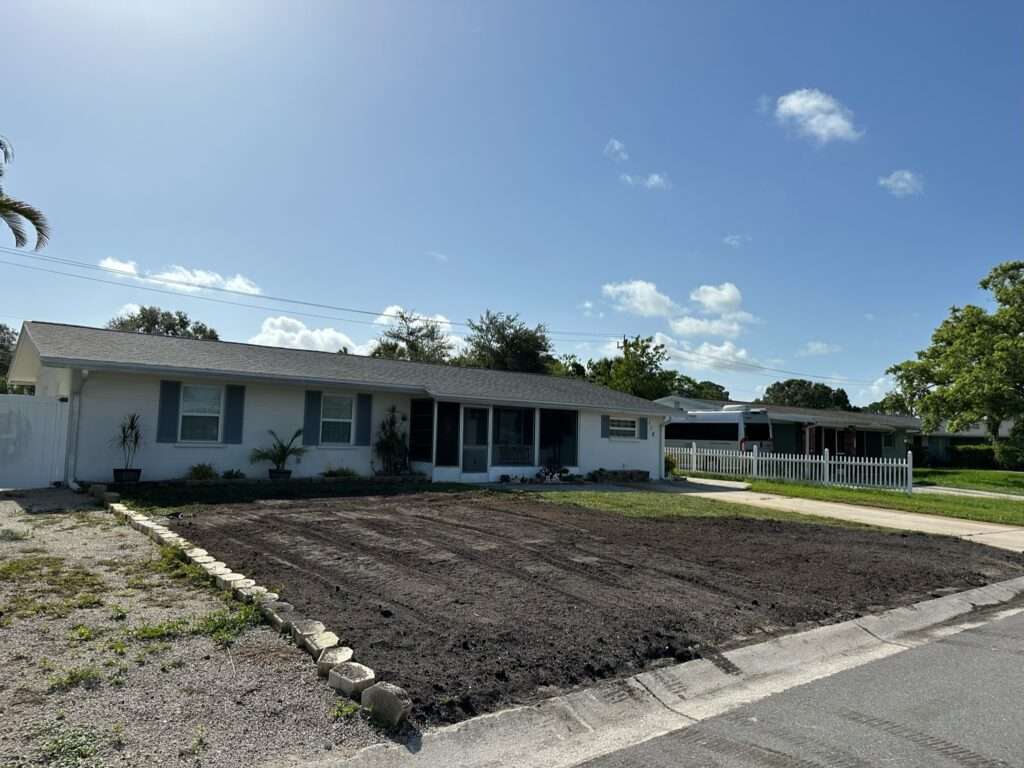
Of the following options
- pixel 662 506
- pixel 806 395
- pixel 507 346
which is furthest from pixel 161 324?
pixel 806 395

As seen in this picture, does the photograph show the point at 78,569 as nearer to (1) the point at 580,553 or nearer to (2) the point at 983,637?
(1) the point at 580,553

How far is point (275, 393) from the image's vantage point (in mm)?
15500

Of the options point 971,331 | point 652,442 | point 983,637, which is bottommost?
point 983,637

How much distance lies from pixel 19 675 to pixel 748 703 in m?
4.34

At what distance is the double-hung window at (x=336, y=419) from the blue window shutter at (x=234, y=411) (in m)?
1.90

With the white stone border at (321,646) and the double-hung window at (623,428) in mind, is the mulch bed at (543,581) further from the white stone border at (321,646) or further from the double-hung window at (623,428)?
the double-hung window at (623,428)

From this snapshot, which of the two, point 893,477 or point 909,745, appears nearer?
point 909,745

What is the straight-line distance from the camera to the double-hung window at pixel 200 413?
14.5 m

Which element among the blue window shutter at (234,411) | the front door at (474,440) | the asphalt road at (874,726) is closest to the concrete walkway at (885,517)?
the front door at (474,440)

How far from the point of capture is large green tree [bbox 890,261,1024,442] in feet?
87.6

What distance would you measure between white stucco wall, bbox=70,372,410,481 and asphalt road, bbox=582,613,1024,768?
13099 millimetres

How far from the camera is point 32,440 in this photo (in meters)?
13.4

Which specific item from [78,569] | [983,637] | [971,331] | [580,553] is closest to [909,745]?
[983,637]

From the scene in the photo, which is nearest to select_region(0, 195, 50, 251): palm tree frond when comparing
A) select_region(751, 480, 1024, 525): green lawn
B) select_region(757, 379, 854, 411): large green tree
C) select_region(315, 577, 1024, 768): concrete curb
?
select_region(315, 577, 1024, 768): concrete curb
